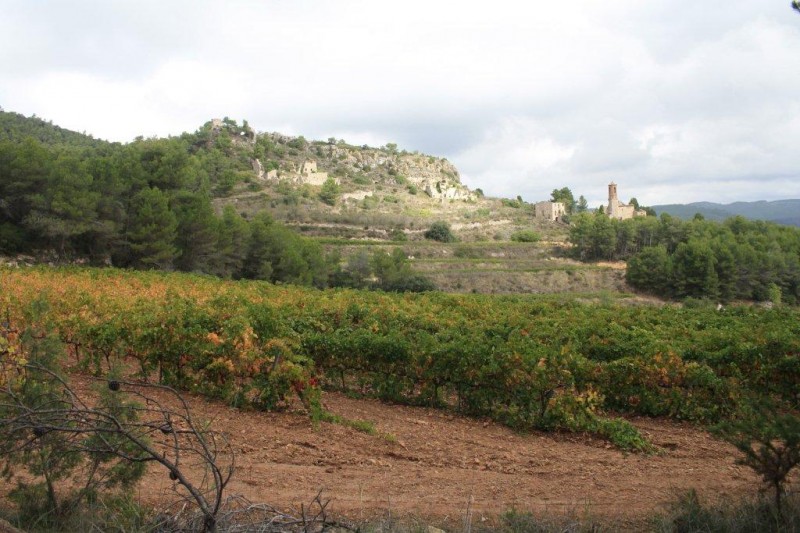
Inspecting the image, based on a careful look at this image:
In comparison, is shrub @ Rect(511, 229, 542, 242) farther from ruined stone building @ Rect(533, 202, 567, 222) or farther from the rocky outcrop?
the rocky outcrop

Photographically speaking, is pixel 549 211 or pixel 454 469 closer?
pixel 454 469

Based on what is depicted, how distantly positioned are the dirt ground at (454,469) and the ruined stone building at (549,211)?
90.4 metres

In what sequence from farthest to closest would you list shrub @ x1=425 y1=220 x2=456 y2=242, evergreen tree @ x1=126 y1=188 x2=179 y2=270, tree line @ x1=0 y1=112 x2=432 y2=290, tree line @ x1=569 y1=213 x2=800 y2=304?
1. shrub @ x1=425 y1=220 x2=456 y2=242
2. tree line @ x1=569 y1=213 x2=800 y2=304
3. evergreen tree @ x1=126 y1=188 x2=179 y2=270
4. tree line @ x1=0 y1=112 x2=432 y2=290

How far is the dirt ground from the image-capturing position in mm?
5223

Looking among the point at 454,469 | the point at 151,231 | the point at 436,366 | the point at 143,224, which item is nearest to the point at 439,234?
the point at 143,224

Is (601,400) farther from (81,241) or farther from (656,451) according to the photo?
(81,241)

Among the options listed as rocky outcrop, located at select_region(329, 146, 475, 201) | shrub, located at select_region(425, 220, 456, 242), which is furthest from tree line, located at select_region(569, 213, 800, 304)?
rocky outcrop, located at select_region(329, 146, 475, 201)

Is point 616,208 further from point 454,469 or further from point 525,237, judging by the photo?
point 454,469

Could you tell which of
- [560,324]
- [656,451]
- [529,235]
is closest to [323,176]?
[529,235]

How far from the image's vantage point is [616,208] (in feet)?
325

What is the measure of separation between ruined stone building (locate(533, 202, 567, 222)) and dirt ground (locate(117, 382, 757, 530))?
90.4 m

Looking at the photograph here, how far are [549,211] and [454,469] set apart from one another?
95254 millimetres

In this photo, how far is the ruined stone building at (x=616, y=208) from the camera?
99125 mm

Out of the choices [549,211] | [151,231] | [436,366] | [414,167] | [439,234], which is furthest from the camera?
[414,167]
